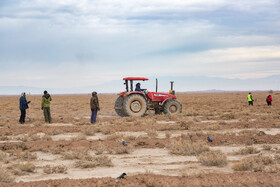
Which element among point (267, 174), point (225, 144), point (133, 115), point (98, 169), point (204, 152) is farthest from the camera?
point (133, 115)

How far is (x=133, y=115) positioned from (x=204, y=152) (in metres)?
10.6

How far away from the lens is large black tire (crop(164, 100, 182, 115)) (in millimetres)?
20375

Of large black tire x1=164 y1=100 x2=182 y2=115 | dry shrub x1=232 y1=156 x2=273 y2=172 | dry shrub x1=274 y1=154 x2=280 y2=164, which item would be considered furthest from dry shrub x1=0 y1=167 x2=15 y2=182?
large black tire x1=164 y1=100 x2=182 y2=115

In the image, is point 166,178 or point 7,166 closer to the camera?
point 166,178

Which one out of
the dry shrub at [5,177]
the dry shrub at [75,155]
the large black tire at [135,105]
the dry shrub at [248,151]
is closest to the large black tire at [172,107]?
the large black tire at [135,105]

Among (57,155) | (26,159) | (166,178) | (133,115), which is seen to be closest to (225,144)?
(166,178)

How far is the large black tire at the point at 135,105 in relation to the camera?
19.4 metres

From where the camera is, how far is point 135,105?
19.6 metres

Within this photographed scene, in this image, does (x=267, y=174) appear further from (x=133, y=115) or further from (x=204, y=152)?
(x=133, y=115)

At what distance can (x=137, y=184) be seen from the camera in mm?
6145

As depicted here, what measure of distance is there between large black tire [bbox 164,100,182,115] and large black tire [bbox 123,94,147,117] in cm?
158

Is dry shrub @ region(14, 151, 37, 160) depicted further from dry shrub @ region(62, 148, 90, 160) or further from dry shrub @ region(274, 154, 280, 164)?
dry shrub @ region(274, 154, 280, 164)

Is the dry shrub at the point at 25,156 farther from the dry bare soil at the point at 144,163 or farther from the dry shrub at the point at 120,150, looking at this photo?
the dry shrub at the point at 120,150

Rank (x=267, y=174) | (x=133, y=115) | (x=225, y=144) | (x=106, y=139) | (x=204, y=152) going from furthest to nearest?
(x=133, y=115) < (x=106, y=139) < (x=225, y=144) < (x=204, y=152) < (x=267, y=174)
